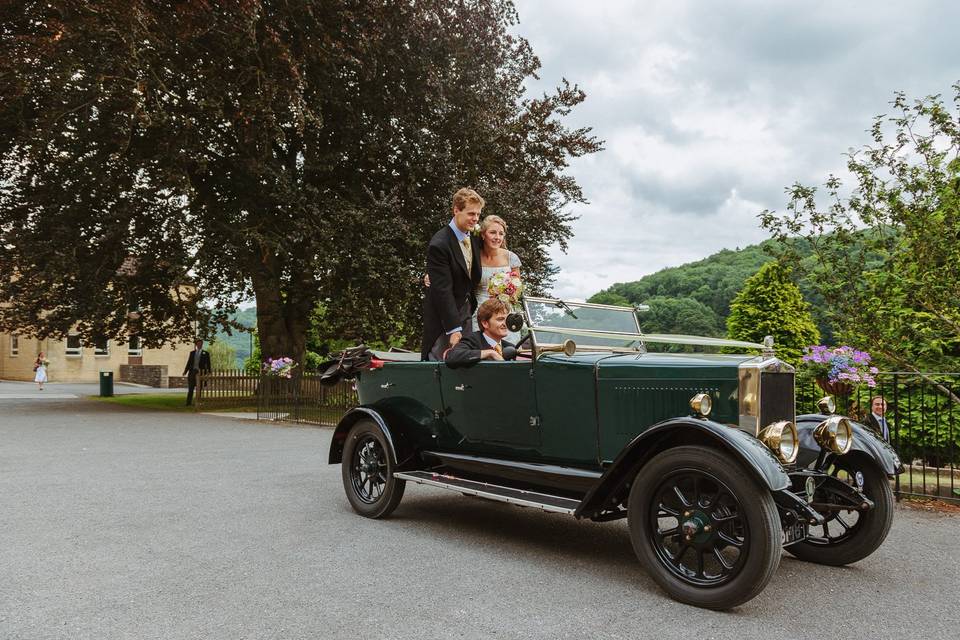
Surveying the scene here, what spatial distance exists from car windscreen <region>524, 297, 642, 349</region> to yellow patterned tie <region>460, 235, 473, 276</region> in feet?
2.46

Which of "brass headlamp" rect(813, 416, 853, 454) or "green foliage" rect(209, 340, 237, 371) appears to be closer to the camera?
"brass headlamp" rect(813, 416, 853, 454)

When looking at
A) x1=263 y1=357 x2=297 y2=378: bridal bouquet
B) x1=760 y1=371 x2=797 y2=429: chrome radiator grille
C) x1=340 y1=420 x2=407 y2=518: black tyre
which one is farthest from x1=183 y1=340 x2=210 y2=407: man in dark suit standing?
x1=760 y1=371 x2=797 y2=429: chrome radiator grille

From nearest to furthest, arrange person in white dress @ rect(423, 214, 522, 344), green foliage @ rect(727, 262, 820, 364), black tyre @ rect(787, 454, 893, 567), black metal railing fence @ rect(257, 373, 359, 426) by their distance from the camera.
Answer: black tyre @ rect(787, 454, 893, 567) < person in white dress @ rect(423, 214, 522, 344) < green foliage @ rect(727, 262, 820, 364) < black metal railing fence @ rect(257, 373, 359, 426)

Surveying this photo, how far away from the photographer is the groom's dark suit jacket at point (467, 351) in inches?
195

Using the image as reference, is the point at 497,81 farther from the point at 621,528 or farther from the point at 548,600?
the point at 548,600

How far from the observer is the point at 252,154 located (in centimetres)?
1625

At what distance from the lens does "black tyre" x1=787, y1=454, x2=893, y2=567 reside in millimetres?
4324

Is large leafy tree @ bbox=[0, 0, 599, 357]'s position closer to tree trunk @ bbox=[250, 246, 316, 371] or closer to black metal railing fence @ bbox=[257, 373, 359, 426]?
tree trunk @ bbox=[250, 246, 316, 371]

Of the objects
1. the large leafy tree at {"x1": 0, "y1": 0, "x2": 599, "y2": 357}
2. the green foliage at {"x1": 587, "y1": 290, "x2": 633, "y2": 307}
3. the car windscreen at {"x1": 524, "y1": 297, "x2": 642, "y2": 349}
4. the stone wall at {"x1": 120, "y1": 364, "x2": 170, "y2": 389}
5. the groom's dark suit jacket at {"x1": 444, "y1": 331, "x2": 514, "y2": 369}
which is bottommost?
the stone wall at {"x1": 120, "y1": 364, "x2": 170, "y2": 389}

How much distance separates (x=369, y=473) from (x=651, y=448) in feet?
9.22

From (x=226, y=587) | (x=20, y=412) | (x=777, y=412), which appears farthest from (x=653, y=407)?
(x=20, y=412)

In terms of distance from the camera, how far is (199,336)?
56.2 ft

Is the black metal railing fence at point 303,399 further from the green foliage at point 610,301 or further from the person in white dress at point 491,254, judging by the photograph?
the green foliage at point 610,301

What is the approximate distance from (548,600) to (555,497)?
0.73 meters
